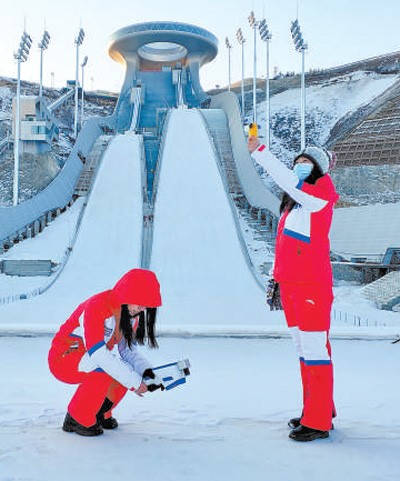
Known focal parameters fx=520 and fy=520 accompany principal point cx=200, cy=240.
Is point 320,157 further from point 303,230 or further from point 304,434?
point 304,434

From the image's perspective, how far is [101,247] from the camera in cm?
1578

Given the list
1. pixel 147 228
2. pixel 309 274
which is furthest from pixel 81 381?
pixel 147 228

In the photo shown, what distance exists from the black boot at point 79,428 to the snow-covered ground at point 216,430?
1.5 inches

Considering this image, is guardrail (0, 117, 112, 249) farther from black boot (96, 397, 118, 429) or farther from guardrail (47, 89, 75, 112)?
black boot (96, 397, 118, 429)

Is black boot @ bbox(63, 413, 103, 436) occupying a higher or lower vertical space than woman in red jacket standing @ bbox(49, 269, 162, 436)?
lower

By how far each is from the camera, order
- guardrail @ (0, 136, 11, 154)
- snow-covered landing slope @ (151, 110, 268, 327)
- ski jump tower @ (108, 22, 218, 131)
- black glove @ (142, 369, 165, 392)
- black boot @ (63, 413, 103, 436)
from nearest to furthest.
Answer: black glove @ (142, 369, 165, 392) < black boot @ (63, 413, 103, 436) < snow-covered landing slope @ (151, 110, 268, 327) < guardrail @ (0, 136, 11, 154) < ski jump tower @ (108, 22, 218, 131)

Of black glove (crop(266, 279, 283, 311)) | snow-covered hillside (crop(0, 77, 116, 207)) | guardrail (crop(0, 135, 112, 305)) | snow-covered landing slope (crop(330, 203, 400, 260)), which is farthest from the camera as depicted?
snow-covered hillside (crop(0, 77, 116, 207))

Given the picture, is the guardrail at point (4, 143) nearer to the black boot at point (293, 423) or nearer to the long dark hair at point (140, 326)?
the long dark hair at point (140, 326)

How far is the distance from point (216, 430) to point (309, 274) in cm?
94

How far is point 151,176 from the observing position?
990 inches

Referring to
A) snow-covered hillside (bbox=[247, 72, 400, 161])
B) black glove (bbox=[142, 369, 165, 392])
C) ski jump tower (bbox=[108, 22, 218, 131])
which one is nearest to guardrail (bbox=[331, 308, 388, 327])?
black glove (bbox=[142, 369, 165, 392])

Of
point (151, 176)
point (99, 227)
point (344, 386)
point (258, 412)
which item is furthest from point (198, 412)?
point (151, 176)

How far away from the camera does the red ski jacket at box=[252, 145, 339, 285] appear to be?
8.98 feet

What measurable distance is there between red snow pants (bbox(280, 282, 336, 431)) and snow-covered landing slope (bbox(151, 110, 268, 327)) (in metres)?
3.86
